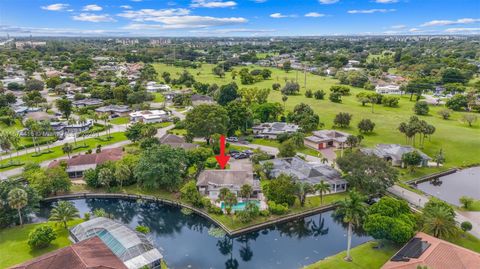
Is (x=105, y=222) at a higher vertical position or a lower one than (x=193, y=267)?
higher

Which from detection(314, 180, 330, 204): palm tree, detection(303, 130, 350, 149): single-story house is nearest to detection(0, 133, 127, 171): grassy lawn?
detection(303, 130, 350, 149): single-story house

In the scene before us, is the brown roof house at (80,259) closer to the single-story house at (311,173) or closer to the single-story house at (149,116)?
the single-story house at (311,173)

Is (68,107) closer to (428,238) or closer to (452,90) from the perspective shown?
(428,238)

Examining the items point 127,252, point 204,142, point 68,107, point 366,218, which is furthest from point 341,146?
point 68,107

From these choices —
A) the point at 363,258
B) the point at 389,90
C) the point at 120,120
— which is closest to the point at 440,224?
the point at 363,258

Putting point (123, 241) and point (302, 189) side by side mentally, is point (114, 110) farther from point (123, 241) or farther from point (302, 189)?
point (302, 189)
